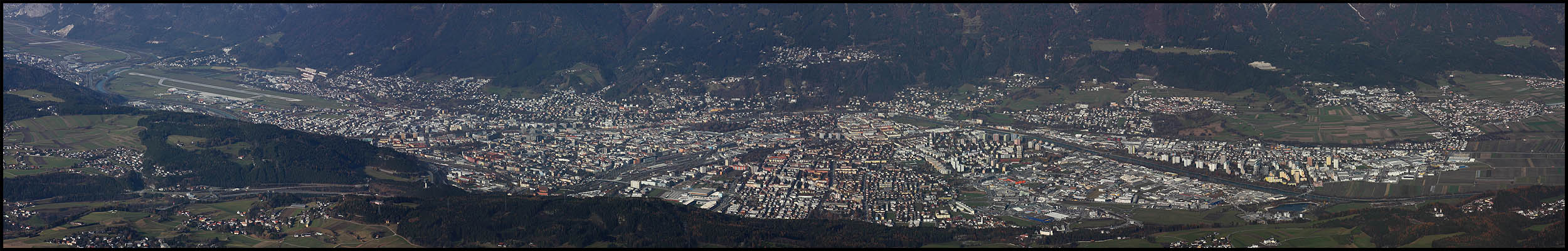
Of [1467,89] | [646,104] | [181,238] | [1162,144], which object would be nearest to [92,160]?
[181,238]

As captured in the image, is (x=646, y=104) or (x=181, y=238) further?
(x=646, y=104)

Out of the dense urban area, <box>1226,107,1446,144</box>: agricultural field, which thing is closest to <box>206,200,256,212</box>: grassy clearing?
the dense urban area

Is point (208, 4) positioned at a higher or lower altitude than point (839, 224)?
higher

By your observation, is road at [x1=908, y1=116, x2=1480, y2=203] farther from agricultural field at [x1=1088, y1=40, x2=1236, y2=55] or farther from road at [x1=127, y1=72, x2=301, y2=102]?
road at [x1=127, y1=72, x2=301, y2=102]

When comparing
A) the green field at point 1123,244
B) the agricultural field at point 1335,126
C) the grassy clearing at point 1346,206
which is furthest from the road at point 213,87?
the grassy clearing at point 1346,206

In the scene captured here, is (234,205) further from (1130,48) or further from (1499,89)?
(1499,89)

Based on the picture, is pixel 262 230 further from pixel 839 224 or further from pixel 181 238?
pixel 839 224
